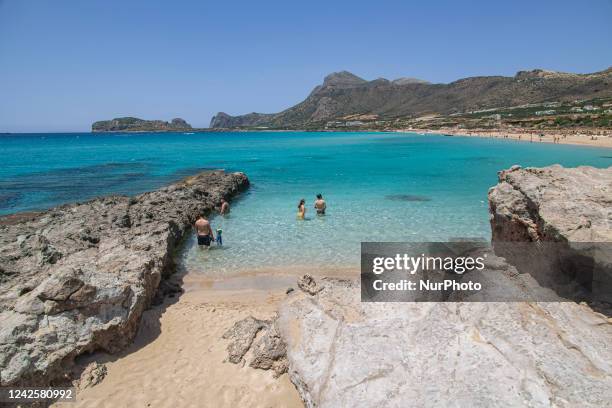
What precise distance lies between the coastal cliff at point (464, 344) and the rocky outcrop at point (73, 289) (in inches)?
122

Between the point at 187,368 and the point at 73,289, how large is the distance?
7.68 feet

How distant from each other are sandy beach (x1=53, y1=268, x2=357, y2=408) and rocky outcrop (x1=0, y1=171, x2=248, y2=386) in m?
0.42

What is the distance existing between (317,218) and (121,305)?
10.0 meters

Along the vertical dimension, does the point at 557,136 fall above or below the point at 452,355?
above

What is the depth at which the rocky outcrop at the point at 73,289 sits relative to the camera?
531 centimetres

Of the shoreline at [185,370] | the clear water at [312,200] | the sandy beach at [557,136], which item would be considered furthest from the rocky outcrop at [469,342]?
the sandy beach at [557,136]

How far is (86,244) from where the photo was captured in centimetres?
993

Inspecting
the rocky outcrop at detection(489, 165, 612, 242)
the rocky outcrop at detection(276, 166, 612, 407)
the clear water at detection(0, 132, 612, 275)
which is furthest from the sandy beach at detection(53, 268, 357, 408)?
the rocky outcrop at detection(489, 165, 612, 242)

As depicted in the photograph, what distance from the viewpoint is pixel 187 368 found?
5.82 meters

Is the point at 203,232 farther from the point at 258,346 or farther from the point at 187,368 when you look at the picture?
the point at 258,346

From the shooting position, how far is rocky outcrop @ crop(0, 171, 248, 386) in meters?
5.31

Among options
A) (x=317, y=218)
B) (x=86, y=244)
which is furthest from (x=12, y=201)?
(x=317, y=218)

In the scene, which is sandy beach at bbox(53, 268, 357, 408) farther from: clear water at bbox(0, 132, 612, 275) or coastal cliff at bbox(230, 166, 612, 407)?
clear water at bbox(0, 132, 612, 275)

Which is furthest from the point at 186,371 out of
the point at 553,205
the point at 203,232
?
the point at 553,205
